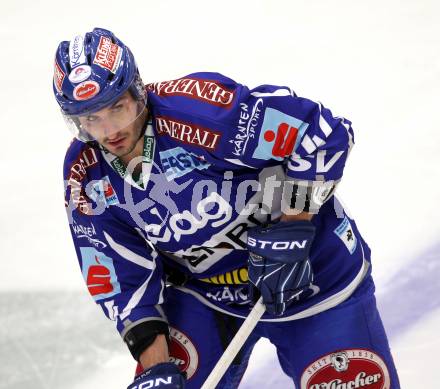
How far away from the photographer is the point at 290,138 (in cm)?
273

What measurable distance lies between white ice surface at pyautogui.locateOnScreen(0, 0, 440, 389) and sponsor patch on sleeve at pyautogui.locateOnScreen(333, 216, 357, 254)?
2.48 ft

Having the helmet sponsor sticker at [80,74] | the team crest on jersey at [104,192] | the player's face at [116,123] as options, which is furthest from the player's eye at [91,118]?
the team crest on jersey at [104,192]

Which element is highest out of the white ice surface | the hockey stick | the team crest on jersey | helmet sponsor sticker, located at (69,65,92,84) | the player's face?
helmet sponsor sticker, located at (69,65,92,84)

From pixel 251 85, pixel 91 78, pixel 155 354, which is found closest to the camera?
pixel 91 78

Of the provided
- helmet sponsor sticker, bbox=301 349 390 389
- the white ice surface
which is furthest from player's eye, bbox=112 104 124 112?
the white ice surface

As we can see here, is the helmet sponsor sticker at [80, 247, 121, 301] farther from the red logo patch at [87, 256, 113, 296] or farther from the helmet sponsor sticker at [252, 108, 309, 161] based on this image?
the helmet sponsor sticker at [252, 108, 309, 161]

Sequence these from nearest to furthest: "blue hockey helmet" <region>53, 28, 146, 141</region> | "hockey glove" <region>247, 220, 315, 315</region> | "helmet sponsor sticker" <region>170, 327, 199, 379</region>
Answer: "blue hockey helmet" <region>53, 28, 146, 141</region> → "hockey glove" <region>247, 220, 315, 315</region> → "helmet sponsor sticker" <region>170, 327, 199, 379</region>

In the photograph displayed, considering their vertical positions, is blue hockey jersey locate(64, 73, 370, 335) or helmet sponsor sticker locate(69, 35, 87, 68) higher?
helmet sponsor sticker locate(69, 35, 87, 68)

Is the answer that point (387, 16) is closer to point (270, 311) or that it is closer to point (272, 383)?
point (272, 383)

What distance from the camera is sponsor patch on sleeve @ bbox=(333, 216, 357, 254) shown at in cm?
301

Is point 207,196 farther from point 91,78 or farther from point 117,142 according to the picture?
point 91,78

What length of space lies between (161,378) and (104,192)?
0.57m

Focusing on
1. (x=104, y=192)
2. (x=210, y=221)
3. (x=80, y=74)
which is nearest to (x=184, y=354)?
(x=210, y=221)

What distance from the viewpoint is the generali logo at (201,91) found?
108 inches
